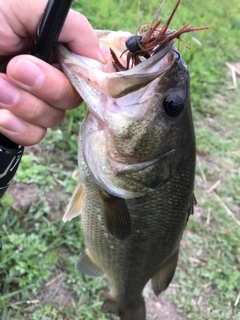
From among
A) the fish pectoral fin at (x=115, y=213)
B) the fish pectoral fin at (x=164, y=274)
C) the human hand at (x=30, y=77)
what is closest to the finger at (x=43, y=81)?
the human hand at (x=30, y=77)

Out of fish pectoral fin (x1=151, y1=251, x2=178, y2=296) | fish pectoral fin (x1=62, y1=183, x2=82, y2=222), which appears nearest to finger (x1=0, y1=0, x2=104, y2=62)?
fish pectoral fin (x1=62, y1=183, x2=82, y2=222)

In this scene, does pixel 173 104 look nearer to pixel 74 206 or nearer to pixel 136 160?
pixel 136 160

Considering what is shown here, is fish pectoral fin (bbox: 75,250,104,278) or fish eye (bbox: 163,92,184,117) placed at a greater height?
fish eye (bbox: 163,92,184,117)

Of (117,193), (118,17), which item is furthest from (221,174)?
(117,193)

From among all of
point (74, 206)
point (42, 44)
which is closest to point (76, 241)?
point (74, 206)

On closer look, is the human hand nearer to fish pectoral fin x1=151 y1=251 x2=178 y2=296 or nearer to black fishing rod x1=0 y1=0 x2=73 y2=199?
black fishing rod x1=0 y1=0 x2=73 y2=199

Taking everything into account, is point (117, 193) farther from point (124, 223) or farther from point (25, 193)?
point (25, 193)

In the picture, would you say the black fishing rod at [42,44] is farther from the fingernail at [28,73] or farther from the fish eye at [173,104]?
the fish eye at [173,104]

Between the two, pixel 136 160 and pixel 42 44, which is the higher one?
pixel 42 44
